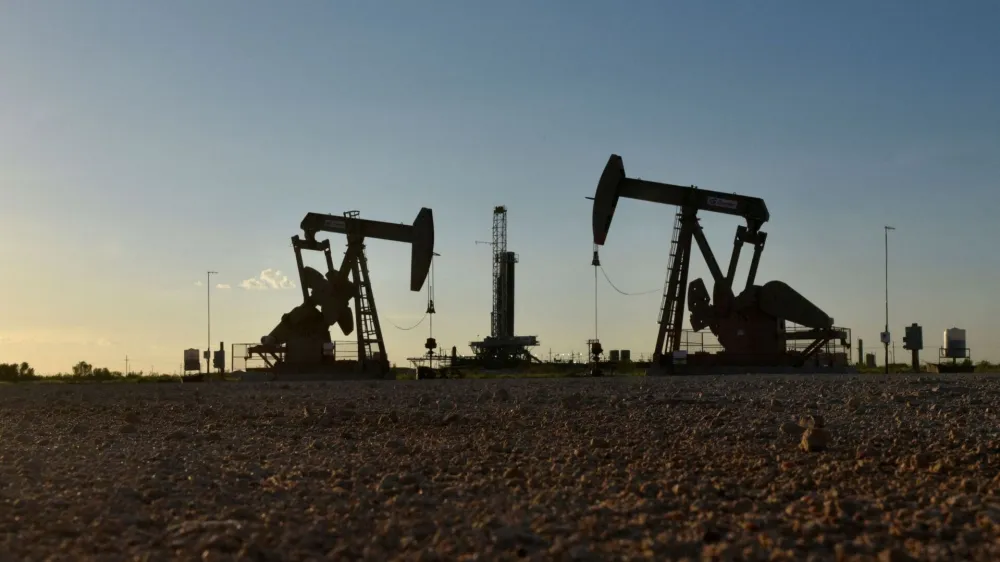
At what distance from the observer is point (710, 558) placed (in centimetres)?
516

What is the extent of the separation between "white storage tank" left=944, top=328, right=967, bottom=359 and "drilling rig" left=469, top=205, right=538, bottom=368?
31.7m

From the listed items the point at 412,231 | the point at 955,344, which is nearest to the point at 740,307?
the point at 955,344

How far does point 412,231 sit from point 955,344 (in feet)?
69.1

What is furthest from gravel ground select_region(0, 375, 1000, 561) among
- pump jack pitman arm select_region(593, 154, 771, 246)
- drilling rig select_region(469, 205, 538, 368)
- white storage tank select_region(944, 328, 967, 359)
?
drilling rig select_region(469, 205, 538, 368)

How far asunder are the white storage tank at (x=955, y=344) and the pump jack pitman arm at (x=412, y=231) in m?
19.8

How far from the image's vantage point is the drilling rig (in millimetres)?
69875

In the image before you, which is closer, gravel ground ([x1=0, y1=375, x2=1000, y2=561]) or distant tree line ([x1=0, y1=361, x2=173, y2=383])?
gravel ground ([x1=0, y1=375, x2=1000, y2=561])

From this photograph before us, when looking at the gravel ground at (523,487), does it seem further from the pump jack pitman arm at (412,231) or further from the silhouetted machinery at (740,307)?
the pump jack pitman arm at (412,231)

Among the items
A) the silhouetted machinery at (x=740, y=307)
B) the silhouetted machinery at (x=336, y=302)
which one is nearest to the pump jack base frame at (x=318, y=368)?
the silhouetted machinery at (x=336, y=302)

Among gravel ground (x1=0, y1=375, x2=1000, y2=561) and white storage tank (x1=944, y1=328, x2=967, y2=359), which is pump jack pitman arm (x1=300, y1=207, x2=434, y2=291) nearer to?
white storage tank (x1=944, y1=328, x2=967, y2=359)

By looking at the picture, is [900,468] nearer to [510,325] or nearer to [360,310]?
[360,310]

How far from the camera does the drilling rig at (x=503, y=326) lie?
229 feet

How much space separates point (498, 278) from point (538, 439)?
7908 centimetres

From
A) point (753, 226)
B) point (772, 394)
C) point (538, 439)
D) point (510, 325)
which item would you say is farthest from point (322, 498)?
point (510, 325)
